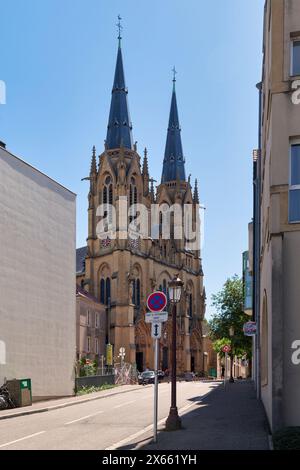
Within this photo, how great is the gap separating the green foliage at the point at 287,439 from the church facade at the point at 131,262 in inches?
2619

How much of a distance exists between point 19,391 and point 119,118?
6829 centimetres

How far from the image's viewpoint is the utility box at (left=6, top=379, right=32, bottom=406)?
2451 centimetres

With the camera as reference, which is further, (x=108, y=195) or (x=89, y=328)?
(x=108, y=195)

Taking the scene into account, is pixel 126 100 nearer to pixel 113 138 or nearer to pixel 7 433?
pixel 113 138

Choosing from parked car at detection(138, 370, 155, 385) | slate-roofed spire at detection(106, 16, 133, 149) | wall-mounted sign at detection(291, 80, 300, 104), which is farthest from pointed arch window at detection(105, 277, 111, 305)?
wall-mounted sign at detection(291, 80, 300, 104)

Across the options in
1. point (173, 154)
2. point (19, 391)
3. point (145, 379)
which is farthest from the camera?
point (173, 154)

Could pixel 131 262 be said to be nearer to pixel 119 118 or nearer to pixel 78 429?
pixel 119 118

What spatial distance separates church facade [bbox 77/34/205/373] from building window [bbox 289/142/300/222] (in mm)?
64351

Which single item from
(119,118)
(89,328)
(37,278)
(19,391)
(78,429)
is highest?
(119,118)

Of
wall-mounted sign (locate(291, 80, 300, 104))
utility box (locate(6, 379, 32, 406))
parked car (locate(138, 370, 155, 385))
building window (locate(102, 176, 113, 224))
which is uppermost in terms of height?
building window (locate(102, 176, 113, 224))

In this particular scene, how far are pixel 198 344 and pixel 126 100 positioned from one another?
36668 millimetres

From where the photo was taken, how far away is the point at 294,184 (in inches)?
527

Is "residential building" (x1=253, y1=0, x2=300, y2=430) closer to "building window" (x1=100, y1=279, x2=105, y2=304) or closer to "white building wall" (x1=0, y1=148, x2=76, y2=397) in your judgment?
"white building wall" (x1=0, y1=148, x2=76, y2=397)

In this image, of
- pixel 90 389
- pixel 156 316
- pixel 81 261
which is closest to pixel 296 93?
pixel 156 316
